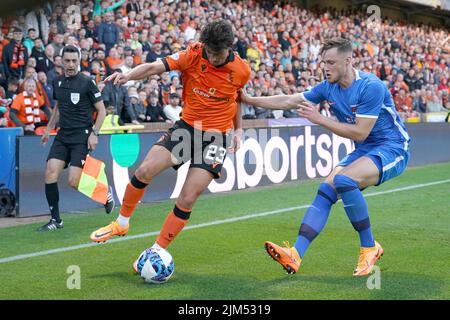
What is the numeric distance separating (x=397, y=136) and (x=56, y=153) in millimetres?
4566

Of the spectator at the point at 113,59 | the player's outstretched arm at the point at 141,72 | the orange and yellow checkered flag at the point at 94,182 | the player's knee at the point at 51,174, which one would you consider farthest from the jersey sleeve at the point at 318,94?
the spectator at the point at 113,59

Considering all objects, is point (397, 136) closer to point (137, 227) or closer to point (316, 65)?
point (137, 227)

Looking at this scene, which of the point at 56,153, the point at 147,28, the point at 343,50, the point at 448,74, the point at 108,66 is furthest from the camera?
the point at 448,74

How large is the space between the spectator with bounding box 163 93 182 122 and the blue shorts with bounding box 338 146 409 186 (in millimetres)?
8641

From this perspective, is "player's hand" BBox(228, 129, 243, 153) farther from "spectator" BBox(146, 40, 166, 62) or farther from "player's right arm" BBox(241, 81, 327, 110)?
"spectator" BBox(146, 40, 166, 62)

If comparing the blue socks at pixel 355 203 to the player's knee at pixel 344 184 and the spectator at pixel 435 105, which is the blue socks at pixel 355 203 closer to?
the player's knee at pixel 344 184

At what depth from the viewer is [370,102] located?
5.27 m

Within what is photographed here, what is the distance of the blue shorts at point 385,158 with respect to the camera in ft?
17.8

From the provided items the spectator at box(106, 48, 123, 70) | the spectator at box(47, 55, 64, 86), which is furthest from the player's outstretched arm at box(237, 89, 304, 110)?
the spectator at box(106, 48, 123, 70)

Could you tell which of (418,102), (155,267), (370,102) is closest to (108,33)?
(370,102)

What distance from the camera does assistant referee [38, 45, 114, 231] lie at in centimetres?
823

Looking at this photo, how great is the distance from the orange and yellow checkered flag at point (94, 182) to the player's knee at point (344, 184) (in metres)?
4.77

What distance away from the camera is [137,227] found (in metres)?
8.35
